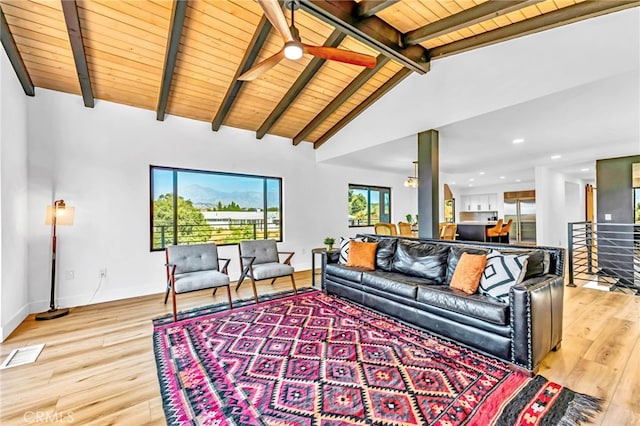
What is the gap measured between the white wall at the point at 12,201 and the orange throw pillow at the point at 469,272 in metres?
4.45

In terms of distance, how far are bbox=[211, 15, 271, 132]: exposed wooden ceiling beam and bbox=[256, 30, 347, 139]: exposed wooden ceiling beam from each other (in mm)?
729

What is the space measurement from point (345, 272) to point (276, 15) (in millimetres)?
2927

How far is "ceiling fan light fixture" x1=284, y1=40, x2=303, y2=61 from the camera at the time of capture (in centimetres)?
235

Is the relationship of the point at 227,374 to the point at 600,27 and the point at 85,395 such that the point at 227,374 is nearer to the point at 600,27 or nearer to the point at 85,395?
the point at 85,395

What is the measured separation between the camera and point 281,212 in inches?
235

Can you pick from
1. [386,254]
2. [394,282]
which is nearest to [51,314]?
[394,282]

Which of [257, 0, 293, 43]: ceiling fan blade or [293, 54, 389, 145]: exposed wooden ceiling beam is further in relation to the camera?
[293, 54, 389, 145]: exposed wooden ceiling beam

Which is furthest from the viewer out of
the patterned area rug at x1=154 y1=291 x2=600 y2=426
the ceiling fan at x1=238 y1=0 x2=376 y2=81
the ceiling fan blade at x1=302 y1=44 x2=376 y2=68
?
the ceiling fan blade at x1=302 y1=44 x2=376 y2=68

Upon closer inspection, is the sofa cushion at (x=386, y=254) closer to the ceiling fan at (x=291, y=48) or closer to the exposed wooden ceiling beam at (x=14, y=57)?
the ceiling fan at (x=291, y=48)

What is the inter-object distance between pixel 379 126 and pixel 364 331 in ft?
11.1

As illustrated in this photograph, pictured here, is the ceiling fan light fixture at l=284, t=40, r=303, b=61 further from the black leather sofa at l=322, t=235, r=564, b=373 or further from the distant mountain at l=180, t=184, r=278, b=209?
the distant mountain at l=180, t=184, r=278, b=209

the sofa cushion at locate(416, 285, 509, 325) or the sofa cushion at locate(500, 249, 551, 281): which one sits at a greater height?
the sofa cushion at locate(500, 249, 551, 281)

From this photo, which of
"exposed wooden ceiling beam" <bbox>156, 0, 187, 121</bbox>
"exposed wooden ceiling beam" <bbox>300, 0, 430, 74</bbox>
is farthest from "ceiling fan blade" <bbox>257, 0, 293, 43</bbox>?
"exposed wooden ceiling beam" <bbox>156, 0, 187, 121</bbox>

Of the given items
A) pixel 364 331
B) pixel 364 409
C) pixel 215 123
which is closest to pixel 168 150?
pixel 215 123
